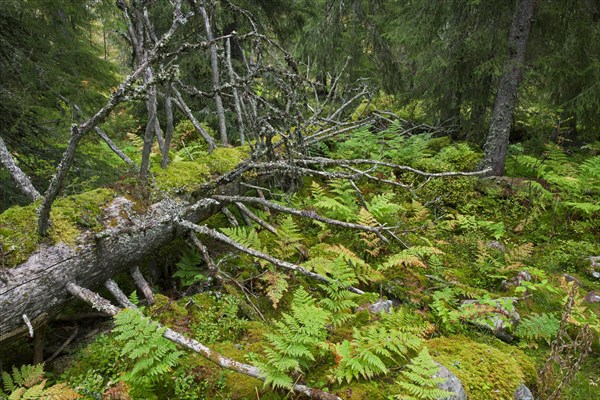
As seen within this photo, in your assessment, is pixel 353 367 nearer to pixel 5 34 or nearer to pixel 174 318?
pixel 174 318

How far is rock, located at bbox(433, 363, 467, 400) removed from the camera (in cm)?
249

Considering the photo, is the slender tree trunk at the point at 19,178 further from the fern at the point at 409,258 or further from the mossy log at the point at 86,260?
the fern at the point at 409,258

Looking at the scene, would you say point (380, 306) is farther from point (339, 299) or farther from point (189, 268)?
point (189, 268)

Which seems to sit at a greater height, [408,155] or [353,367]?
[408,155]

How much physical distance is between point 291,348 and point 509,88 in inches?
259

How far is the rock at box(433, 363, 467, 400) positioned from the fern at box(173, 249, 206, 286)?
7.80 feet

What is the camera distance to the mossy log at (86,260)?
96.0 inches

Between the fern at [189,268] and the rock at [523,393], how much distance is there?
9.68 feet

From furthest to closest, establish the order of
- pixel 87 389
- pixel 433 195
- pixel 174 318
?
pixel 433 195, pixel 174 318, pixel 87 389

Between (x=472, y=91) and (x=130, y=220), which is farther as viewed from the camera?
(x=472, y=91)

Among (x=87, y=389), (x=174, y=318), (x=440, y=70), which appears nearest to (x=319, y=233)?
(x=174, y=318)

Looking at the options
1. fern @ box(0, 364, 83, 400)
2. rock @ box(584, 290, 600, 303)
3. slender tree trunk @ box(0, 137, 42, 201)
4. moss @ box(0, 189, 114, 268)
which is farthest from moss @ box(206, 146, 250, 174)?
rock @ box(584, 290, 600, 303)

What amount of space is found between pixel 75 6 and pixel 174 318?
482 cm

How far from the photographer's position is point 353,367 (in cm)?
254
